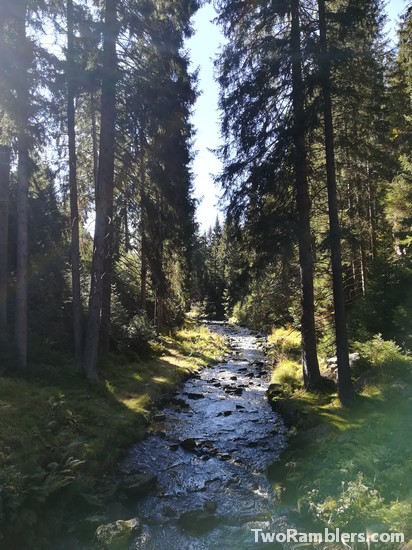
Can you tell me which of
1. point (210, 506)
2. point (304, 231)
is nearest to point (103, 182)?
point (304, 231)

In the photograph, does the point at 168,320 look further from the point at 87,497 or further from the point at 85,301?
the point at 87,497

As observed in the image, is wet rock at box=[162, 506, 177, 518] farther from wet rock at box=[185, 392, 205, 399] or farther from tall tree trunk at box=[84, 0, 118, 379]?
wet rock at box=[185, 392, 205, 399]

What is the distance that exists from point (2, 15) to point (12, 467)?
38.3ft

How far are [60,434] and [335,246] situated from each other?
809 centimetres

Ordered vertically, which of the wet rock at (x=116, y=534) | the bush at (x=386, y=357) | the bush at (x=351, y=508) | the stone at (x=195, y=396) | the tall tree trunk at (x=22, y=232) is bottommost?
the wet rock at (x=116, y=534)

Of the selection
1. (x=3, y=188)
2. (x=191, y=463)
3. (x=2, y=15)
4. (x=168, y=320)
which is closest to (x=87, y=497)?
(x=191, y=463)

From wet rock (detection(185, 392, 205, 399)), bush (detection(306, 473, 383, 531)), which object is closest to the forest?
bush (detection(306, 473, 383, 531))

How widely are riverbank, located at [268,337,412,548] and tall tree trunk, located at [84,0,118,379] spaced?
20.9ft

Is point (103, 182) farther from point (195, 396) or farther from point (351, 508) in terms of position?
point (351, 508)

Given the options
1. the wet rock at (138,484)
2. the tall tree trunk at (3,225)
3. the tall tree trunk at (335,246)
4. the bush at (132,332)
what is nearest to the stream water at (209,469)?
the wet rock at (138,484)

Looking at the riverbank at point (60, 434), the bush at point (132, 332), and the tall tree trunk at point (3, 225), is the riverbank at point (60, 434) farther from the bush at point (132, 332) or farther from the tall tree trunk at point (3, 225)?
the tall tree trunk at point (3, 225)

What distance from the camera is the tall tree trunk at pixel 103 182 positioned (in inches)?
495

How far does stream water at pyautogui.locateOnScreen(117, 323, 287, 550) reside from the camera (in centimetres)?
642

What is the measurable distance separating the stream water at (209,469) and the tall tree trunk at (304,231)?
1979mm
